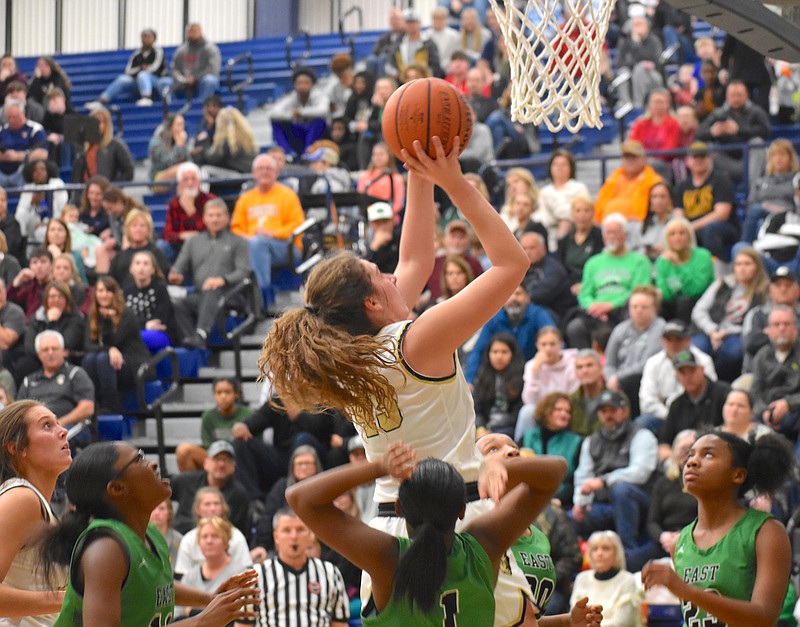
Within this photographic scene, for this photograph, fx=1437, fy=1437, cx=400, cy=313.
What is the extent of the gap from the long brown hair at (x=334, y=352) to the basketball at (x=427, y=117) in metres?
0.42

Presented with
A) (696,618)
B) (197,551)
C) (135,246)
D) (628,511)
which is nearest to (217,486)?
(197,551)

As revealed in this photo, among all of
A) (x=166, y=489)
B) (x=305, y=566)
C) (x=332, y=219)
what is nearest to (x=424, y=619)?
(x=166, y=489)

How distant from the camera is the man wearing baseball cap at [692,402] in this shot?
8.67m

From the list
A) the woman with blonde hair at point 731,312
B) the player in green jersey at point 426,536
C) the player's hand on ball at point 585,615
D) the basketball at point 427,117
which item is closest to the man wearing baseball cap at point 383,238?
the woman with blonde hair at point 731,312

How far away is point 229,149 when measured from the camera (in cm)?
1409

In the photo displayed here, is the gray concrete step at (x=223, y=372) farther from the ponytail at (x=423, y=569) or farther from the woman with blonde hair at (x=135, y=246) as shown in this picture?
the ponytail at (x=423, y=569)

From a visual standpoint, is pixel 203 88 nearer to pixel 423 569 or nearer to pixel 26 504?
pixel 26 504

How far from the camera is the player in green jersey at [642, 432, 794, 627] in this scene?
14.0 ft

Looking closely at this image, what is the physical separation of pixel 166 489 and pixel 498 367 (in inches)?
228

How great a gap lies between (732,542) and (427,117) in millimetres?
1662

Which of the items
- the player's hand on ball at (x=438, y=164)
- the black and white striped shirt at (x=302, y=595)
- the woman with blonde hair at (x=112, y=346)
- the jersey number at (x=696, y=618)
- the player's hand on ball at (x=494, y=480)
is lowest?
the black and white striped shirt at (x=302, y=595)

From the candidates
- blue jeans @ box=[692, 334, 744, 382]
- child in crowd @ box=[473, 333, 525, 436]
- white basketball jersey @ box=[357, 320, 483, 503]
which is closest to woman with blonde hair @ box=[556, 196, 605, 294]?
child in crowd @ box=[473, 333, 525, 436]

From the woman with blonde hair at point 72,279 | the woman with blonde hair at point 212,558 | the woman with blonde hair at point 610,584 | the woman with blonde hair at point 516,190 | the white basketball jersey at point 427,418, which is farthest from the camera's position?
the woman with blonde hair at point 516,190

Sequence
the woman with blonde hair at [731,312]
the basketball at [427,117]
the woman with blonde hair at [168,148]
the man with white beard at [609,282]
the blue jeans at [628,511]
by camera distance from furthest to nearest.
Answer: the woman with blonde hair at [168,148]
the man with white beard at [609,282]
the woman with blonde hair at [731,312]
the blue jeans at [628,511]
the basketball at [427,117]
